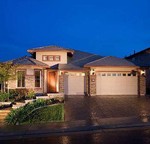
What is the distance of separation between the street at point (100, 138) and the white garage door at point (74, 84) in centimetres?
1896

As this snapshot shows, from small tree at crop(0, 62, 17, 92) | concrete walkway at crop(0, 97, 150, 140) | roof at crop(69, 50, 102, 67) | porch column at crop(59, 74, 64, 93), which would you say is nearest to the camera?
concrete walkway at crop(0, 97, 150, 140)

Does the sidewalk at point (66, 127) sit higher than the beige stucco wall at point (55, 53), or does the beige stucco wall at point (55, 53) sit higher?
the beige stucco wall at point (55, 53)

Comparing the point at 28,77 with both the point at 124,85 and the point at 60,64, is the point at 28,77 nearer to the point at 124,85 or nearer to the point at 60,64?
the point at 60,64

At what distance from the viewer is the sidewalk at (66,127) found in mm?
13062

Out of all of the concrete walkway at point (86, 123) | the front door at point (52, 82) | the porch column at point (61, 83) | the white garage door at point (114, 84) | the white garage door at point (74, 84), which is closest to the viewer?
the concrete walkway at point (86, 123)

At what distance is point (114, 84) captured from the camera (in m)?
31.2

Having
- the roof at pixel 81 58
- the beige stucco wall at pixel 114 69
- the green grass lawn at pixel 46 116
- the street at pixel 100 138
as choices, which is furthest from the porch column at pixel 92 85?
the street at pixel 100 138

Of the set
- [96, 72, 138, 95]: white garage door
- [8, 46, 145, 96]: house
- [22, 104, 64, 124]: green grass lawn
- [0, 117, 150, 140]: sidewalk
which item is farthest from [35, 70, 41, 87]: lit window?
[0, 117, 150, 140]: sidewalk

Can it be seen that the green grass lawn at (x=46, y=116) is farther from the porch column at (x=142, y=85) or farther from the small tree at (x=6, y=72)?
the porch column at (x=142, y=85)

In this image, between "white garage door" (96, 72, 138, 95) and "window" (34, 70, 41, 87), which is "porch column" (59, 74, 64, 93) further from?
"white garage door" (96, 72, 138, 95)

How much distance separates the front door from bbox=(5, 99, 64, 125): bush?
1316cm

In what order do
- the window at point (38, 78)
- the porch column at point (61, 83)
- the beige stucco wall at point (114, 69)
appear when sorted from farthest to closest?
the porch column at point (61, 83) → the window at point (38, 78) → the beige stucco wall at point (114, 69)

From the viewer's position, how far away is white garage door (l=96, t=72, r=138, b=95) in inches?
1225

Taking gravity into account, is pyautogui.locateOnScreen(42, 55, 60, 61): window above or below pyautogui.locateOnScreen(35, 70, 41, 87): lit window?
above
